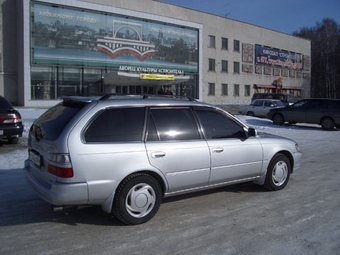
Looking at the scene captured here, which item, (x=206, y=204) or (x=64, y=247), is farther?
(x=206, y=204)

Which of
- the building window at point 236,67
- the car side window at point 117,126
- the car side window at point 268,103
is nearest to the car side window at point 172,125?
the car side window at point 117,126

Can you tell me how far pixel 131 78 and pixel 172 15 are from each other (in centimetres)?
1279

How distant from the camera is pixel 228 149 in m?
5.37

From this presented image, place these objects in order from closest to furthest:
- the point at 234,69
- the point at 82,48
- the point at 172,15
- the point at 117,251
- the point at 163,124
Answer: the point at 117,251 < the point at 163,124 < the point at 82,48 < the point at 172,15 < the point at 234,69

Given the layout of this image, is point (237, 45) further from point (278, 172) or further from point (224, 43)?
point (278, 172)

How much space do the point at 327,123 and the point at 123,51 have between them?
26.3 m

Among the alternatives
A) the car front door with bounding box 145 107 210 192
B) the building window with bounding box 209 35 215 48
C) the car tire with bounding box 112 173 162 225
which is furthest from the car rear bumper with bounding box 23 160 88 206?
the building window with bounding box 209 35 215 48

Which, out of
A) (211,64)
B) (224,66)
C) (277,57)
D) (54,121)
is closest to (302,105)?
(54,121)

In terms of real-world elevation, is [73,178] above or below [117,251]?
above

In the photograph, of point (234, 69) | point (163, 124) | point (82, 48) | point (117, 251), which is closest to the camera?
point (117, 251)

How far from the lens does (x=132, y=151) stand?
4465 millimetres

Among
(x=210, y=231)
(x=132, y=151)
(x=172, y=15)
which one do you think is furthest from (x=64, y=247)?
(x=172, y=15)

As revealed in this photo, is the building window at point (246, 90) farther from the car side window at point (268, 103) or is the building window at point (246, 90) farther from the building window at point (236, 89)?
the car side window at point (268, 103)

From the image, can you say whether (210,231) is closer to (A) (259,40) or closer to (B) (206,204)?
(B) (206,204)
